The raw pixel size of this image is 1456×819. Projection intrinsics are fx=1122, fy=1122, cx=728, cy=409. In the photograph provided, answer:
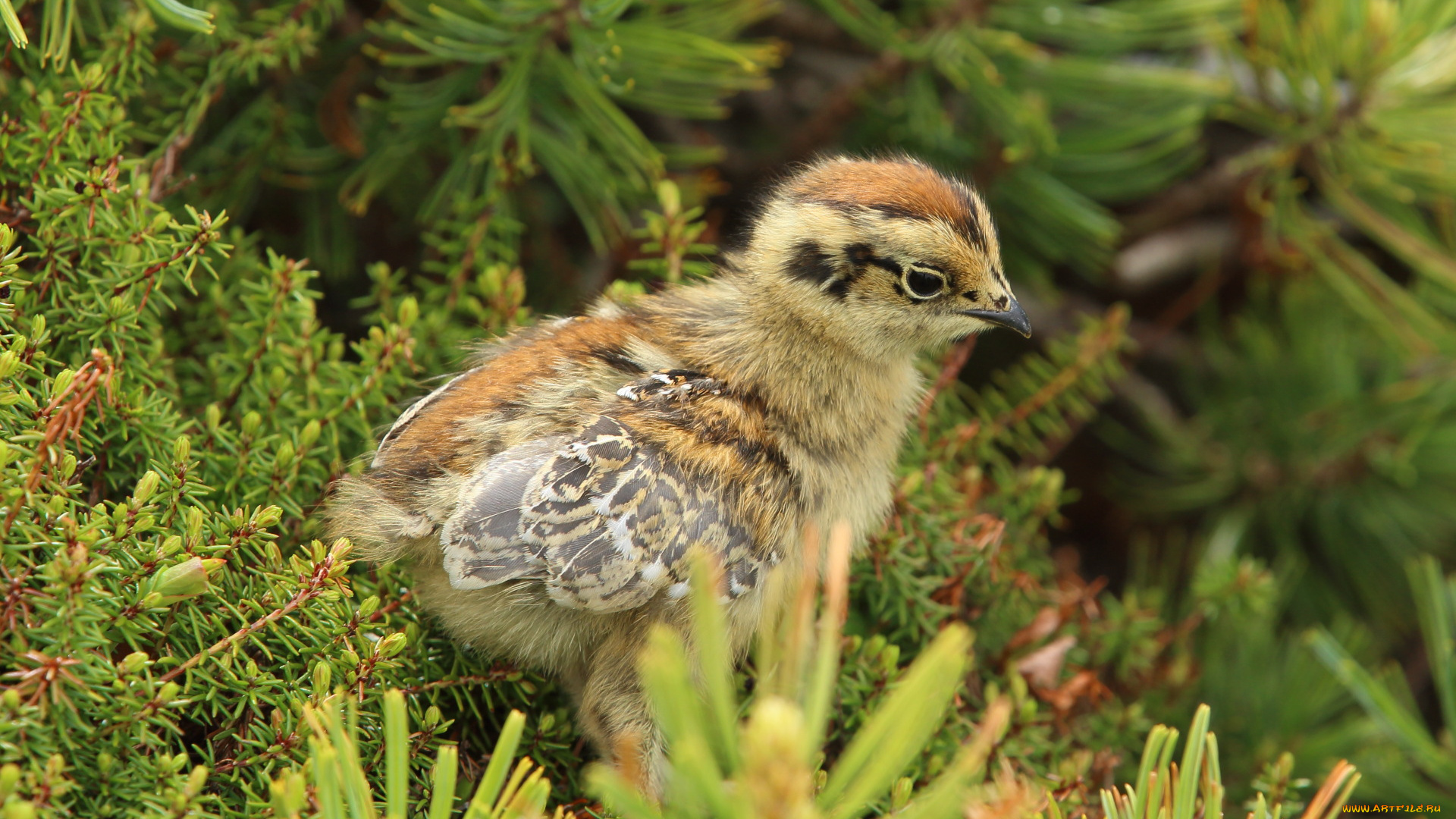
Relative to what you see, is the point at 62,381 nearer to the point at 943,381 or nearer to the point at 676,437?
the point at 676,437

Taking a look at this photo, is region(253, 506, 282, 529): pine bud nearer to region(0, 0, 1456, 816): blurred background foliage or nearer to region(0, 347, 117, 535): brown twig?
region(0, 0, 1456, 816): blurred background foliage

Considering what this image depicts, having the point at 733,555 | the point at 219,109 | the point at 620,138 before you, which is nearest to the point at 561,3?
the point at 620,138

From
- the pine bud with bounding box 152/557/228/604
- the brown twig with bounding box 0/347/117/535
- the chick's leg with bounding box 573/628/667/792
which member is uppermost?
the brown twig with bounding box 0/347/117/535

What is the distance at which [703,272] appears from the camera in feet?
5.99

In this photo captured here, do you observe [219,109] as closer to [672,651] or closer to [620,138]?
[620,138]

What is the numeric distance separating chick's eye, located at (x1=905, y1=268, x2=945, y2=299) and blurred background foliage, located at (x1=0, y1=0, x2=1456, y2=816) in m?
0.22

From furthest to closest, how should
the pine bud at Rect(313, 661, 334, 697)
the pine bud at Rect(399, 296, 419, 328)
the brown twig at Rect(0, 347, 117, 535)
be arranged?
the pine bud at Rect(399, 296, 419, 328), the pine bud at Rect(313, 661, 334, 697), the brown twig at Rect(0, 347, 117, 535)

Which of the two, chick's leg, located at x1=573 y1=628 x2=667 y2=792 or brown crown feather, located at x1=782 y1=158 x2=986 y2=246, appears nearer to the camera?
chick's leg, located at x1=573 y1=628 x2=667 y2=792

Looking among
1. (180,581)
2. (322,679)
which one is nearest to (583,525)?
(322,679)

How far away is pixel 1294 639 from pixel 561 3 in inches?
69.1

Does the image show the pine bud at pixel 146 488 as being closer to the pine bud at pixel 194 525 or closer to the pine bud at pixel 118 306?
the pine bud at pixel 194 525

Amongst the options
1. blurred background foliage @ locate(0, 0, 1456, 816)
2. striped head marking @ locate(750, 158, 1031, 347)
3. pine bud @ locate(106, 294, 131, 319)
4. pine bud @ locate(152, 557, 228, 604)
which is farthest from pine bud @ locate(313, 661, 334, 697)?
striped head marking @ locate(750, 158, 1031, 347)

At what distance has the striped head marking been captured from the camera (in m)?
1.56

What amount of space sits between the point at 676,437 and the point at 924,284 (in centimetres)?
45
